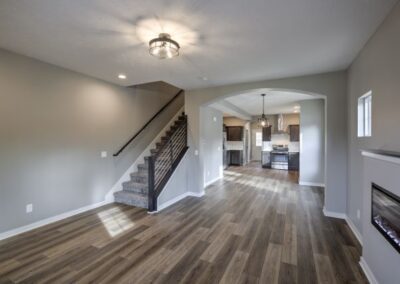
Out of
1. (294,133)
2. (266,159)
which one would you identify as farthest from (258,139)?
(294,133)

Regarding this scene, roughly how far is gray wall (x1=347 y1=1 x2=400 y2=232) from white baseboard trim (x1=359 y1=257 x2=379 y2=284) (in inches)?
33.3

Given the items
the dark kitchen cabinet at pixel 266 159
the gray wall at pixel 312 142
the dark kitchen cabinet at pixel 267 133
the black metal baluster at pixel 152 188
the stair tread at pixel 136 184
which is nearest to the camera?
the black metal baluster at pixel 152 188

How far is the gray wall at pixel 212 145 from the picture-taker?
6211 millimetres

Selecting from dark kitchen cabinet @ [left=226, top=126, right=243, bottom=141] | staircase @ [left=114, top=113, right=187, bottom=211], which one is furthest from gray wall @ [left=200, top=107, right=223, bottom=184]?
dark kitchen cabinet @ [left=226, top=126, right=243, bottom=141]

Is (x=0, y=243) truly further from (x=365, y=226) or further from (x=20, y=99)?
(x=365, y=226)

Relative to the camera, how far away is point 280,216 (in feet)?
12.3

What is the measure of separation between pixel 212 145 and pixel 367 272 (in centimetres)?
500

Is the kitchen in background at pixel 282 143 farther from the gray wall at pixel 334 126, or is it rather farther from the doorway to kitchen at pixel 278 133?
→ the gray wall at pixel 334 126

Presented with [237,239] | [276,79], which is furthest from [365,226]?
[276,79]

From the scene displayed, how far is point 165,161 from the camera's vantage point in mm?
4688

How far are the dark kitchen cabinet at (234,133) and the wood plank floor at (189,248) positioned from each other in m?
6.64

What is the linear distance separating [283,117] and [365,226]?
29.4ft

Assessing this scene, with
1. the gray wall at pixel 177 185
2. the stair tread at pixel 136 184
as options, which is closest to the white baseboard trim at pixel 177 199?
the gray wall at pixel 177 185

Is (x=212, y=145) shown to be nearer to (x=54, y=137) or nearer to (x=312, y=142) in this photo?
(x=312, y=142)
